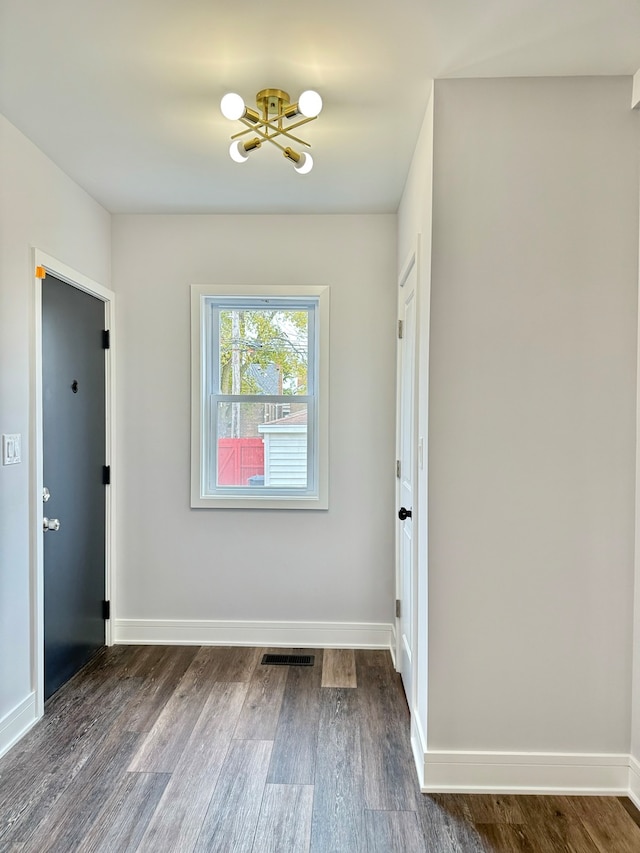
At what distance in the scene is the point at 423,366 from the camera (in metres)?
2.06

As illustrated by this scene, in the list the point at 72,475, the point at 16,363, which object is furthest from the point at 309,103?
the point at 72,475

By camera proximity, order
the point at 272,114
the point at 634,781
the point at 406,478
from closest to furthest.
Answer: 1. the point at 634,781
2. the point at 272,114
3. the point at 406,478

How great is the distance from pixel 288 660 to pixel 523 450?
1.86 m

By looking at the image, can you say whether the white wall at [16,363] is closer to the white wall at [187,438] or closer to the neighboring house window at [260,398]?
the white wall at [187,438]

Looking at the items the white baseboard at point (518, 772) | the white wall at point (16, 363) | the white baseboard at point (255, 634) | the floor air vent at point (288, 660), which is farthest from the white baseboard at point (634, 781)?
the white wall at point (16, 363)

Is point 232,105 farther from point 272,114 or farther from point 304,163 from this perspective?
point 304,163

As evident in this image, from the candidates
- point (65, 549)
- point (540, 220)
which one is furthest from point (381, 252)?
point (65, 549)

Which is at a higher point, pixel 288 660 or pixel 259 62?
pixel 259 62

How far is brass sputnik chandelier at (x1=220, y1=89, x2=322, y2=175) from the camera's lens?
5.79 feet

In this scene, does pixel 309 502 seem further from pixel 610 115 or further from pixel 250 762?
pixel 610 115

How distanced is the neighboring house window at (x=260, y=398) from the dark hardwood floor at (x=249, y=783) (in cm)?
112

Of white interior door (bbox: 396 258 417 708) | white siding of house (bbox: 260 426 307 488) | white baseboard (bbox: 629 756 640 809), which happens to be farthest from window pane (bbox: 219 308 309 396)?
white baseboard (bbox: 629 756 640 809)

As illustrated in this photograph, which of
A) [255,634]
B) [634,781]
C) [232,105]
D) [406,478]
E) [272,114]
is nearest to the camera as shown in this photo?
[232,105]

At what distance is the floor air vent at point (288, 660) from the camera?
292cm
